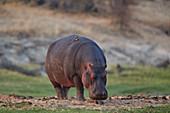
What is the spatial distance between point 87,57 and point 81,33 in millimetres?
29131

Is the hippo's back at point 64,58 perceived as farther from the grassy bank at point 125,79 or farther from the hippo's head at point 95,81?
the grassy bank at point 125,79

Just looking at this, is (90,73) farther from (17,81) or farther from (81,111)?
(17,81)

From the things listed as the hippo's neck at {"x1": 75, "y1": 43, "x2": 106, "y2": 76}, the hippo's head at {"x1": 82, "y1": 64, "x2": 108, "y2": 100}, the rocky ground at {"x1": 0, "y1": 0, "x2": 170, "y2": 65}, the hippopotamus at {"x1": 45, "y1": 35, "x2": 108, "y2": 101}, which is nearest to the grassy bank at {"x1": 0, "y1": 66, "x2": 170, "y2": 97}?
the rocky ground at {"x1": 0, "y1": 0, "x2": 170, "y2": 65}

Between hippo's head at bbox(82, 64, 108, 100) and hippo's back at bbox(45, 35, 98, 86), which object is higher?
hippo's back at bbox(45, 35, 98, 86)

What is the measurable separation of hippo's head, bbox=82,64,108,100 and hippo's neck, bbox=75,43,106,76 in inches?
6.5

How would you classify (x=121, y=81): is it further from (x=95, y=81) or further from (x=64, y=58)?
(x=95, y=81)

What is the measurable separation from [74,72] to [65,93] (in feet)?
6.23

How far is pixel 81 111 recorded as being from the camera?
778cm

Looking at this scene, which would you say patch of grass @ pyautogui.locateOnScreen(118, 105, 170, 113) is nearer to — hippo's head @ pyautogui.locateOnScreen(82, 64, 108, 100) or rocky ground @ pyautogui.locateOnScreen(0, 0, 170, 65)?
hippo's head @ pyautogui.locateOnScreen(82, 64, 108, 100)

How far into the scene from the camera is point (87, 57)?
9125mm

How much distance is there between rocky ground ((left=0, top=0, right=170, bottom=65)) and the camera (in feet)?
107

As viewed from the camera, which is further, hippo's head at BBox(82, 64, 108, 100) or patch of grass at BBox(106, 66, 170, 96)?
patch of grass at BBox(106, 66, 170, 96)

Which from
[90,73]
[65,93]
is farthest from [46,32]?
[90,73]

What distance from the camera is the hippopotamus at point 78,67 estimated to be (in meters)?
8.63
